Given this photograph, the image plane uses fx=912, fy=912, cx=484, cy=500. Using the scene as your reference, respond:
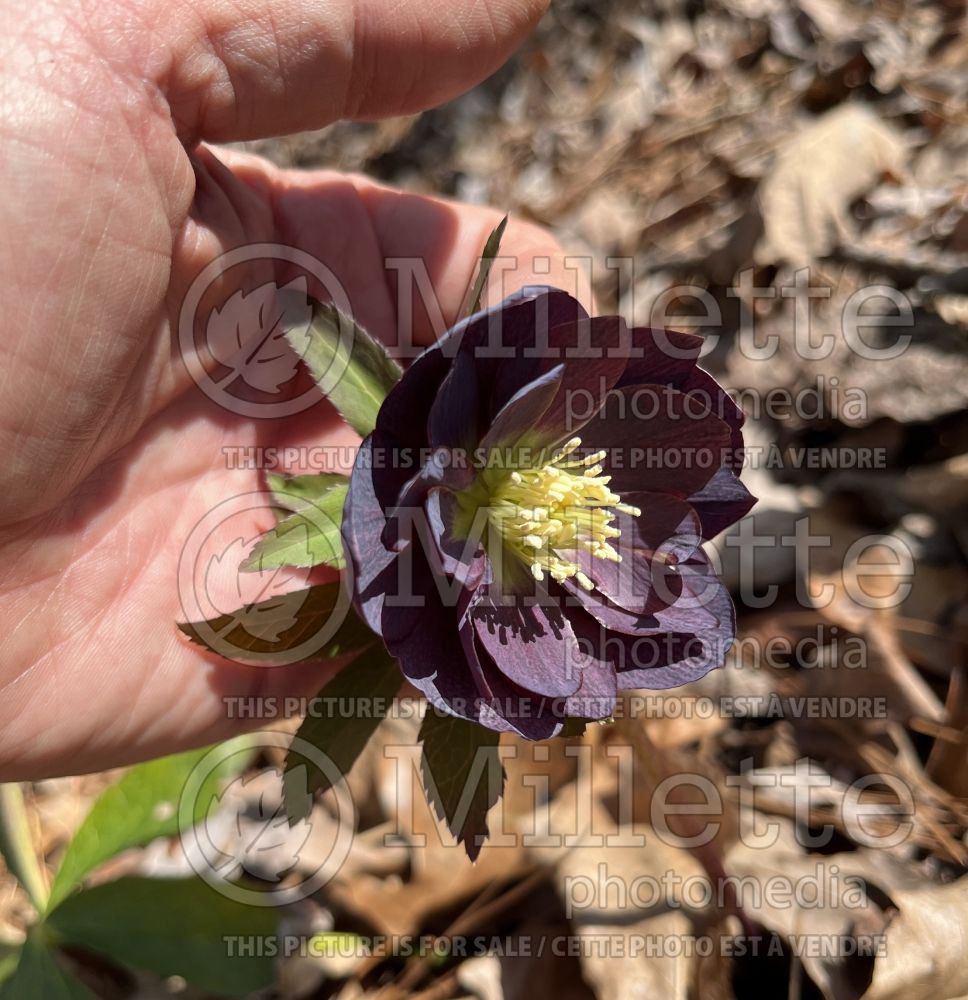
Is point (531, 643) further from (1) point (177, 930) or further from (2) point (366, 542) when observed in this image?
(1) point (177, 930)

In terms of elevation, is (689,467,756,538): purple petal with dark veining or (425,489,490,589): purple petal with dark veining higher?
(689,467,756,538): purple petal with dark veining

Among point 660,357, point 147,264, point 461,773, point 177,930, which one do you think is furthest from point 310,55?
point 177,930

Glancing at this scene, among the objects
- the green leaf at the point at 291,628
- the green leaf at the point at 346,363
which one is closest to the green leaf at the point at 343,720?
the green leaf at the point at 291,628

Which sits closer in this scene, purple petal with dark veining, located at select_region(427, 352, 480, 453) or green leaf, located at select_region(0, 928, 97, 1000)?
purple petal with dark veining, located at select_region(427, 352, 480, 453)

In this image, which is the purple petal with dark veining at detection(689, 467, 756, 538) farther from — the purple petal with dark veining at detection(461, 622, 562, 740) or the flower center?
the purple petal with dark veining at detection(461, 622, 562, 740)

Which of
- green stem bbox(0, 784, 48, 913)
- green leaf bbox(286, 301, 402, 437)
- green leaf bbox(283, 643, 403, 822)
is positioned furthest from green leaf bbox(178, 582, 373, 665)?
green stem bbox(0, 784, 48, 913)

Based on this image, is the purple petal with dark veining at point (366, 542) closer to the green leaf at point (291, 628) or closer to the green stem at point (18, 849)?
the green leaf at point (291, 628)
